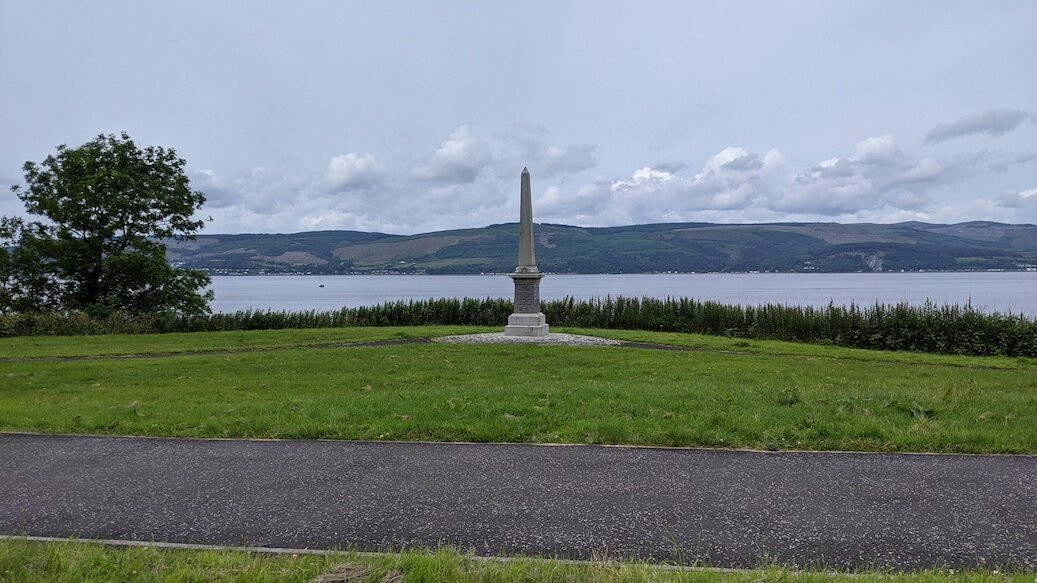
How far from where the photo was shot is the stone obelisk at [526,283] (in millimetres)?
19891

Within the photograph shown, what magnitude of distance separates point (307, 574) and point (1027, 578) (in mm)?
3869

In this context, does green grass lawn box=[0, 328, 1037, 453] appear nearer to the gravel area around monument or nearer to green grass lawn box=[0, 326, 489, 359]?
→ green grass lawn box=[0, 326, 489, 359]

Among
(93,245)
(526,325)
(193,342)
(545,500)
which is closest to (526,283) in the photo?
(526,325)

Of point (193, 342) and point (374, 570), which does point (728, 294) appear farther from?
point (374, 570)

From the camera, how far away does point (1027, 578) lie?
3314mm

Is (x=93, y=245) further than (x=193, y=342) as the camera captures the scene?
Yes

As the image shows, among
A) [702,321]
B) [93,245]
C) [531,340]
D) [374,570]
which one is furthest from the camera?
[93,245]

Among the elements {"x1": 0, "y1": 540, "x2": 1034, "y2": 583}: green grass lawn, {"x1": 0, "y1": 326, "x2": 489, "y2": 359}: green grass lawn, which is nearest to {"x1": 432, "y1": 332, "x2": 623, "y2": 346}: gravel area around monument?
{"x1": 0, "y1": 326, "x2": 489, "y2": 359}: green grass lawn

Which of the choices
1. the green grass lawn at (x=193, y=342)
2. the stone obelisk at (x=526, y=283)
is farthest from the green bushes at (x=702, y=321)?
the stone obelisk at (x=526, y=283)

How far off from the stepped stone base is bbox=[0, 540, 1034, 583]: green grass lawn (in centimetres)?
1612

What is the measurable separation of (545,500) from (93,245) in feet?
101

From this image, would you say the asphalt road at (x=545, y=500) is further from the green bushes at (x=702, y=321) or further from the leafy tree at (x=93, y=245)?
the leafy tree at (x=93, y=245)

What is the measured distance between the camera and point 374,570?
10.9 feet

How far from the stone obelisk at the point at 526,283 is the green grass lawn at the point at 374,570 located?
1630 cm
